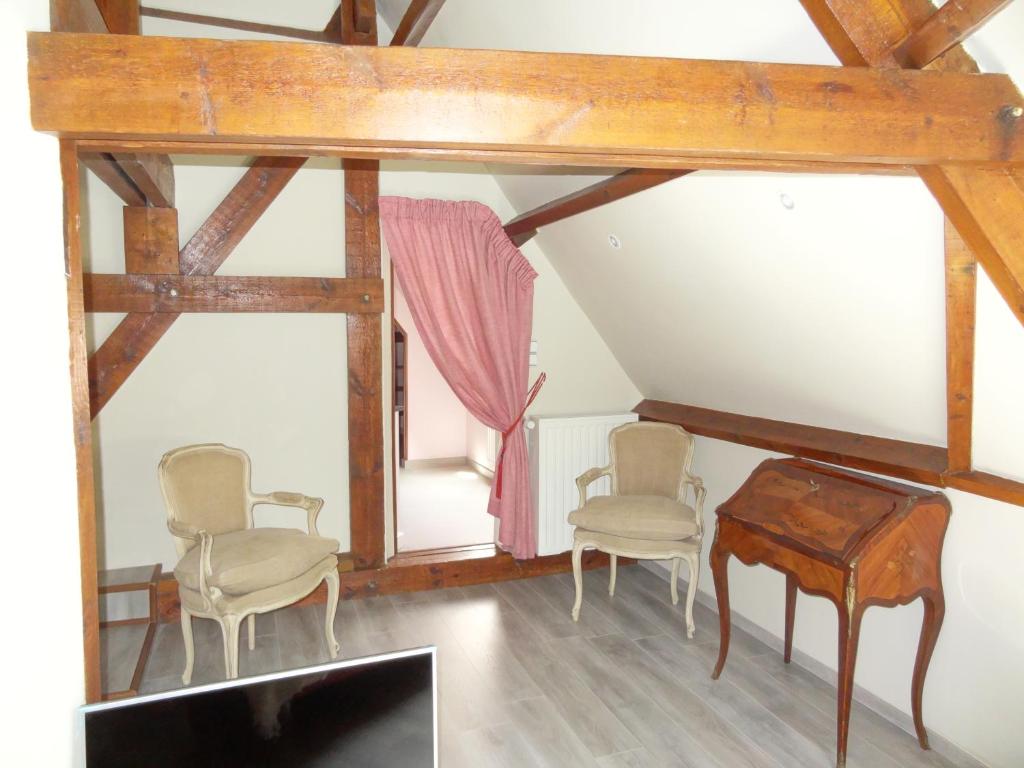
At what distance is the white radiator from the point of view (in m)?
4.16

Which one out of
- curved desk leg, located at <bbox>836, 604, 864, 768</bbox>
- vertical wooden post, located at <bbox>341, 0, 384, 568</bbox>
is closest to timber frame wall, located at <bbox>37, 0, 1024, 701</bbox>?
curved desk leg, located at <bbox>836, 604, 864, 768</bbox>

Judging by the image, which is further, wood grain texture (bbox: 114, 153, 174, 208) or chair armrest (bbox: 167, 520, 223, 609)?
chair armrest (bbox: 167, 520, 223, 609)

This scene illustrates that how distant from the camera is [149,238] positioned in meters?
3.51

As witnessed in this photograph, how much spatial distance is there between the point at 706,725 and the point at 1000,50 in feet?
7.87

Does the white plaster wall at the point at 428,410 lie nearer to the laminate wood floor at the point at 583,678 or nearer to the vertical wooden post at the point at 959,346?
the laminate wood floor at the point at 583,678

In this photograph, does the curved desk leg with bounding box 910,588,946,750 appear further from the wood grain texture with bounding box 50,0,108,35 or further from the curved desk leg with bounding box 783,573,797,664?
the wood grain texture with bounding box 50,0,108,35

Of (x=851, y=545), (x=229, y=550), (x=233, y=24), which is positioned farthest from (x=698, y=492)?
(x=233, y=24)

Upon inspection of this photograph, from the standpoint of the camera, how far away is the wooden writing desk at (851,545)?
2.37m

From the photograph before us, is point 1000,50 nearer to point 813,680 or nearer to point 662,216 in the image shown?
point 662,216

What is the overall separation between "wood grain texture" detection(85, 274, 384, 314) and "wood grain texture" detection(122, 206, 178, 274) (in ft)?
0.21

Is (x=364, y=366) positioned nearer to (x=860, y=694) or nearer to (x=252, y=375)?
(x=252, y=375)

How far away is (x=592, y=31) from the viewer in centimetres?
248

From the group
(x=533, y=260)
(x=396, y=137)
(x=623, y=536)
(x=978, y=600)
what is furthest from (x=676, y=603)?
(x=396, y=137)

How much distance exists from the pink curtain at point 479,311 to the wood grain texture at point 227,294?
0.89 ft
